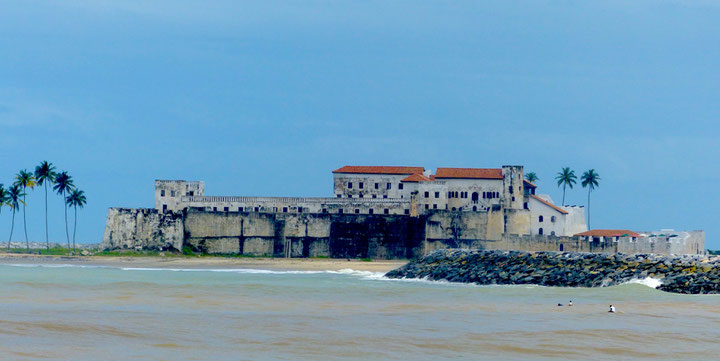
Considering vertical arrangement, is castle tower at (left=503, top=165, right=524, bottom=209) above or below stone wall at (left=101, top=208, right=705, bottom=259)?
above

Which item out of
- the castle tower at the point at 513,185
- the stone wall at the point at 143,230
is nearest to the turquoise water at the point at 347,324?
the stone wall at the point at 143,230

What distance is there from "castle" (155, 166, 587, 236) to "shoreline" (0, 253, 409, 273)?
21.5ft

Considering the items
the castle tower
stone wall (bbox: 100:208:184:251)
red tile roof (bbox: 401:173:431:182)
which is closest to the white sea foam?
the castle tower

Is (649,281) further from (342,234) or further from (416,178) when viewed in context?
(416,178)

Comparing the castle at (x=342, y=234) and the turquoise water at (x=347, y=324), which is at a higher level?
the castle at (x=342, y=234)

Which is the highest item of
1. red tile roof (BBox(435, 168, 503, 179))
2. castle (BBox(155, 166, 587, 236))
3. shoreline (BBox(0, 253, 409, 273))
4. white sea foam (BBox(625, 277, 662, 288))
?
red tile roof (BBox(435, 168, 503, 179))

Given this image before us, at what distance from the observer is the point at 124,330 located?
53.4ft

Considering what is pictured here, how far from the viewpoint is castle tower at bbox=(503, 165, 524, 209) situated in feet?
229

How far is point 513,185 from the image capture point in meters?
70.3

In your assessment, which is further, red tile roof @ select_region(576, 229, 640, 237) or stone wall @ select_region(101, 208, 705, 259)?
red tile roof @ select_region(576, 229, 640, 237)

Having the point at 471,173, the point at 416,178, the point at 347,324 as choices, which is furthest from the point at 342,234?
the point at 347,324

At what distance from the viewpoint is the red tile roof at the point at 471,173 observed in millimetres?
71500

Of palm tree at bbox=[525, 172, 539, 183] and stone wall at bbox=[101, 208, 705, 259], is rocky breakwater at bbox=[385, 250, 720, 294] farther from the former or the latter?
palm tree at bbox=[525, 172, 539, 183]

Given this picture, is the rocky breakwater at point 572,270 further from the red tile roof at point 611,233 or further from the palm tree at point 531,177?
the palm tree at point 531,177
